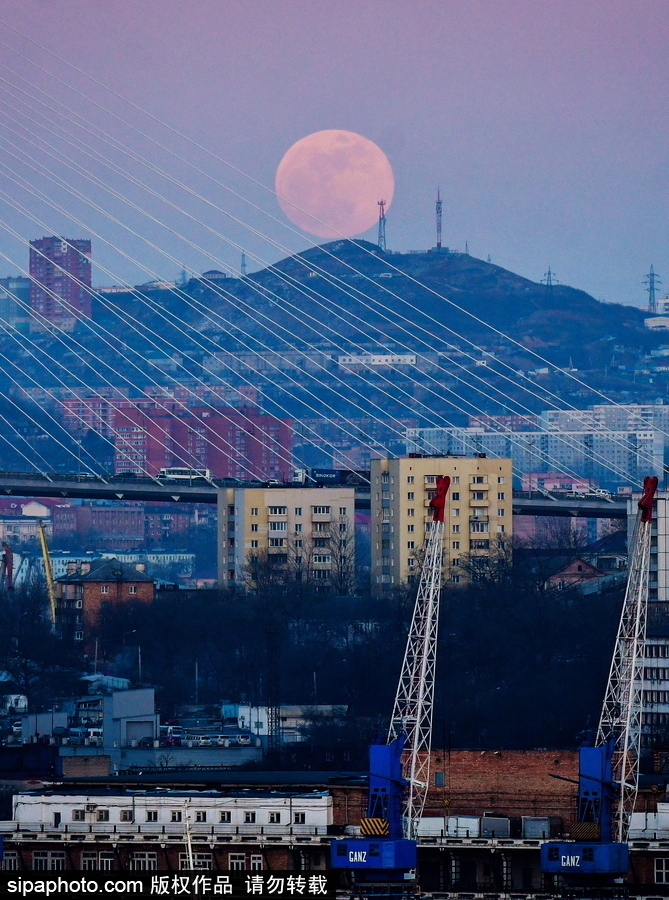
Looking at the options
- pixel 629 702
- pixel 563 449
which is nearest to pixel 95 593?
pixel 629 702

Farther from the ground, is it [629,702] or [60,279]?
[60,279]

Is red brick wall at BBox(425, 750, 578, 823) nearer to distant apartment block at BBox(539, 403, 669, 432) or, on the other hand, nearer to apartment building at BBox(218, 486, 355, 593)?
apartment building at BBox(218, 486, 355, 593)

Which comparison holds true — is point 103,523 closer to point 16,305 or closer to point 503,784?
point 16,305

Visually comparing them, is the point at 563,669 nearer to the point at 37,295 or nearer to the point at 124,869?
the point at 124,869

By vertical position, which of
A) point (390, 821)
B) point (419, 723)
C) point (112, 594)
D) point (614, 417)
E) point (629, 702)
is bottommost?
point (390, 821)

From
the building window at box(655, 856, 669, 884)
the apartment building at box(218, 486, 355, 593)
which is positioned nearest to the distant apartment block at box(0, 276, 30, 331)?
the apartment building at box(218, 486, 355, 593)

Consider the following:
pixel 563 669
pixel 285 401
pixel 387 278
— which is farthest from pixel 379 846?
pixel 387 278

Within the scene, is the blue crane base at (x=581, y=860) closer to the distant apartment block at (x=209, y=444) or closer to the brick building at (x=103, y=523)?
the brick building at (x=103, y=523)
